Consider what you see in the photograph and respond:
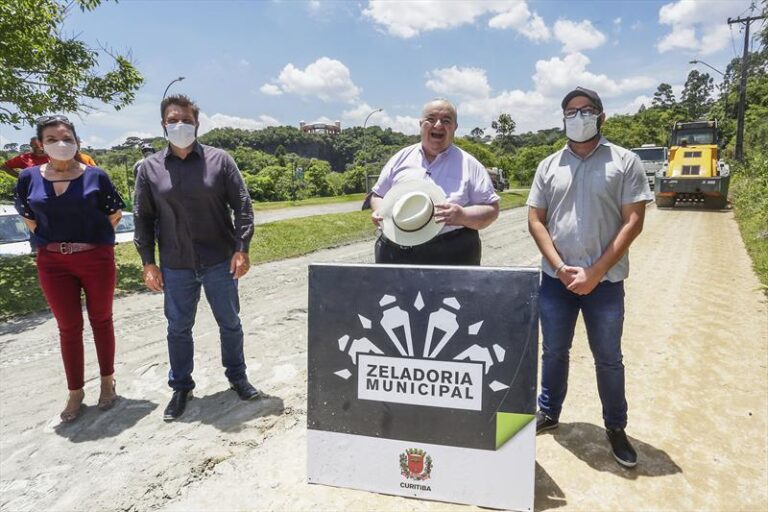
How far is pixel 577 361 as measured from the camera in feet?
13.8

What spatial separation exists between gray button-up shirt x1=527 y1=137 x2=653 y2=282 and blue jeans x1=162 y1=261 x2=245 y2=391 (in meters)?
2.27

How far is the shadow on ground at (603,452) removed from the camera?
268cm

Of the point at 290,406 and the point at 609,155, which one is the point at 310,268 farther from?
the point at 609,155

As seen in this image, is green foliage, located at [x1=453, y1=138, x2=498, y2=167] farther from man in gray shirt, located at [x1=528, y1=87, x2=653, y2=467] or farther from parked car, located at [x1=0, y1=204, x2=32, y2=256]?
man in gray shirt, located at [x1=528, y1=87, x2=653, y2=467]

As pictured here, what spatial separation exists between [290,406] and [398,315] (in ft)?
5.16

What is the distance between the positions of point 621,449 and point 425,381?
1349 mm

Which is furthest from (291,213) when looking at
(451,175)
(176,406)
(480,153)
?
(480,153)

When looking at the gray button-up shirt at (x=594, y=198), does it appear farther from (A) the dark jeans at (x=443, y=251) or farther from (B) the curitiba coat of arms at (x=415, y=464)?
(B) the curitiba coat of arms at (x=415, y=464)

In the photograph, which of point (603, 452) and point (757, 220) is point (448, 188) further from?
point (757, 220)

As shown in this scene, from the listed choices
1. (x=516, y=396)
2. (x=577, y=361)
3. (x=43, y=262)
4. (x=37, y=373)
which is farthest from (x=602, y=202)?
(x=37, y=373)

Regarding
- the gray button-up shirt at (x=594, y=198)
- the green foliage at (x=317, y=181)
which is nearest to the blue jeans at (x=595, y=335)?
the gray button-up shirt at (x=594, y=198)

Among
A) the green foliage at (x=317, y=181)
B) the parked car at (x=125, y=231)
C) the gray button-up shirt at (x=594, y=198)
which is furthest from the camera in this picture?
the green foliage at (x=317, y=181)

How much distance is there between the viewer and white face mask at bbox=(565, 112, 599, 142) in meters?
2.62

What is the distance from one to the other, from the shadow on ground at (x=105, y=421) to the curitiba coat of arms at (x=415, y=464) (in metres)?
2.03
